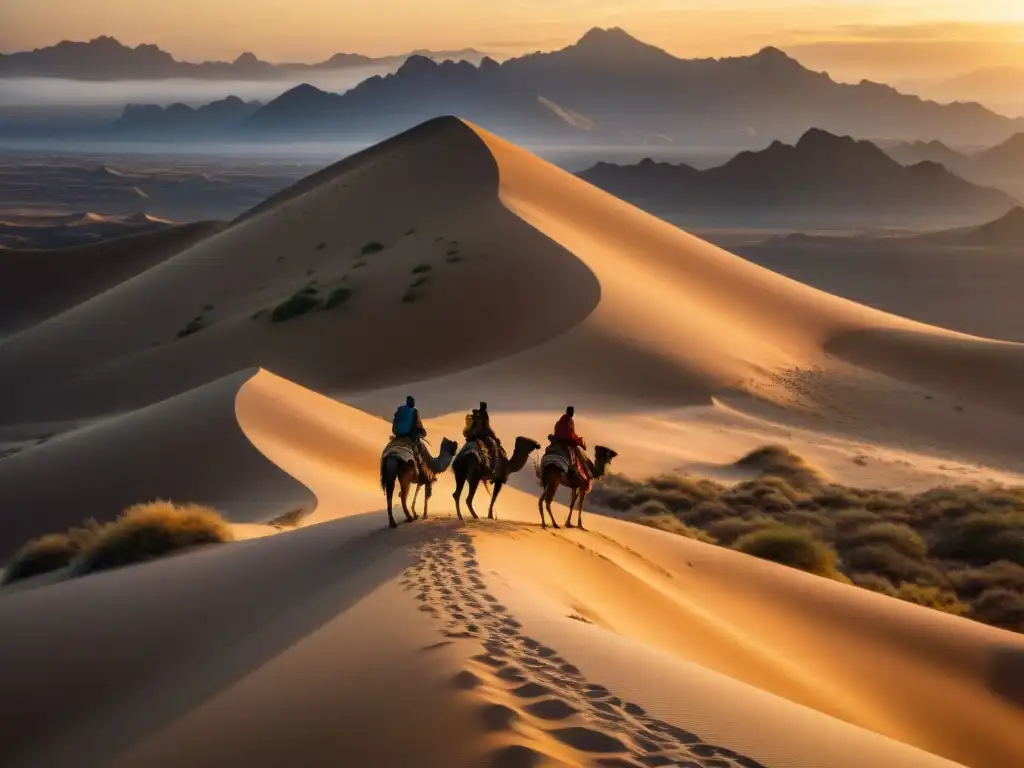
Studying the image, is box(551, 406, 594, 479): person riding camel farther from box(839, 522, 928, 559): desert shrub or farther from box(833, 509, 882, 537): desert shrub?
box(833, 509, 882, 537): desert shrub

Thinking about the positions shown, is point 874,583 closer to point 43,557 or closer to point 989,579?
point 989,579

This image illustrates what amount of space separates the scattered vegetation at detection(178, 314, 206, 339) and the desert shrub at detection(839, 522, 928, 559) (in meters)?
30.1

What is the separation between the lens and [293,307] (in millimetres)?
41750

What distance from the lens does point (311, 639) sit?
8180 millimetres

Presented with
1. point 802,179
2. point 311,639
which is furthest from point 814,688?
point 802,179

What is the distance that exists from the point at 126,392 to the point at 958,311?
62634 millimetres

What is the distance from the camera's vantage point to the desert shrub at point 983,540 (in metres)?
18.9

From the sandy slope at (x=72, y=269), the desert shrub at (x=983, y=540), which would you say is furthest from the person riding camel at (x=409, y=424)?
the sandy slope at (x=72, y=269)

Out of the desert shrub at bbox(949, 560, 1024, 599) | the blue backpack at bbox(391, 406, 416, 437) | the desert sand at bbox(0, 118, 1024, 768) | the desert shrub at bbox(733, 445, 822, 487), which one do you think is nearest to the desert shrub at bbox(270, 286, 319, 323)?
the desert sand at bbox(0, 118, 1024, 768)

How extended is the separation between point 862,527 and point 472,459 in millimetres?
10114

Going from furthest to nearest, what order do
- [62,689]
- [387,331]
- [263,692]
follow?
[387,331]
[62,689]
[263,692]

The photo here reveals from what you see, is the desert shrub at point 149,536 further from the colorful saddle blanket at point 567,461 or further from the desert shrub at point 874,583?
the desert shrub at point 874,583

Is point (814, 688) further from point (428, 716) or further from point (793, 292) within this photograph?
point (793, 292)

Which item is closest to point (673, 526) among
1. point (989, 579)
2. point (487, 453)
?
point (989, 579)
